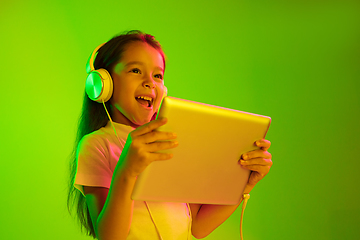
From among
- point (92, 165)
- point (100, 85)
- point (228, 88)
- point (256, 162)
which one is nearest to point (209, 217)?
point (256, 162)

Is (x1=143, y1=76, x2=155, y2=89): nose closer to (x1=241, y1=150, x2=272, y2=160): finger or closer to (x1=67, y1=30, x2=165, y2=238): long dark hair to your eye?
(x1=67, y1=30, x2=165, y2=238): long dark hair

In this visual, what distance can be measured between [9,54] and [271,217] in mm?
1577

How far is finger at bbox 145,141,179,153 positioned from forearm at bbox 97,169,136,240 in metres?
0.07

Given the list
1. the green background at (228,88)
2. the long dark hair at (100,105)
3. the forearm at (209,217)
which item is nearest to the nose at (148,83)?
the long dark hair at (100,105)

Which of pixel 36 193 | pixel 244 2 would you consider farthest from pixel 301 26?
pixel 36 193

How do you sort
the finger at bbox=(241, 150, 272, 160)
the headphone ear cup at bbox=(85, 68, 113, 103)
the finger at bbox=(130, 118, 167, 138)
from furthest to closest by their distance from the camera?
the headphone ear cup at bbox=(85, 68, 113, 103) < the finger at bbox=(241, 150, 272, 160) < the finger at bbox=(130, 118, 167, 138)

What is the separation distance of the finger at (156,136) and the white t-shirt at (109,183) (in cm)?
21

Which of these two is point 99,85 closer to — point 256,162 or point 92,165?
point 92,165

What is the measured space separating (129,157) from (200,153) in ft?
0.47

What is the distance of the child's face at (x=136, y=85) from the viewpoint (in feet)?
2.59

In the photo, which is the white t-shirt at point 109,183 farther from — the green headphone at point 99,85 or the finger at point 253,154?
the finger at point 253,154

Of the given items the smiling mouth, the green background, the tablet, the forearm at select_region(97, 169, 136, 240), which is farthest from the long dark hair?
the green background

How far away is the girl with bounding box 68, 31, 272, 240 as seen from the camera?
554 mm

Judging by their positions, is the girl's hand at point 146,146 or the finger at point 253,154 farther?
the finger at point 253,154
